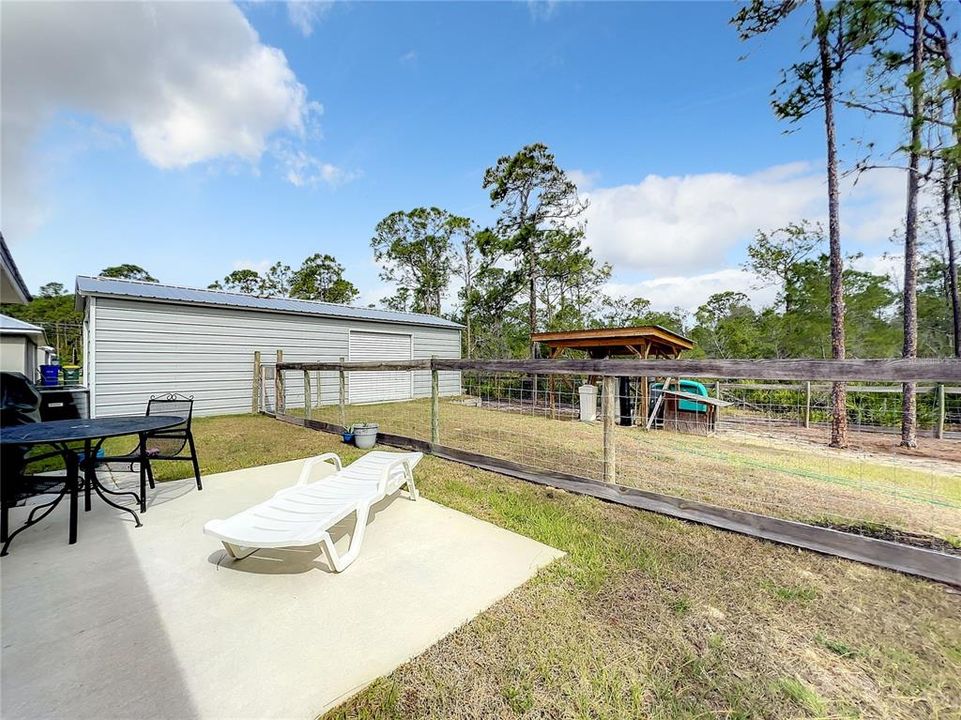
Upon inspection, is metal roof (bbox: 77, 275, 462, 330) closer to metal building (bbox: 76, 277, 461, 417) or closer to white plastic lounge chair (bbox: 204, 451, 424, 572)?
metal building (bbox: 76, 277, 461, 417)

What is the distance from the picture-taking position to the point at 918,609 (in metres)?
2.04

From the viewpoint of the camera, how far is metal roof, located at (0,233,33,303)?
13.3 ft

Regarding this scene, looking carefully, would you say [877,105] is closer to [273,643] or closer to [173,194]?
[273,643]

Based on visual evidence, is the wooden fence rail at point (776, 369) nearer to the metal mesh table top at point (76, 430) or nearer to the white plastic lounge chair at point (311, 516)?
the white plastic lounge chair at point (311, 516)

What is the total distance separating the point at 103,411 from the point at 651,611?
1022 cm

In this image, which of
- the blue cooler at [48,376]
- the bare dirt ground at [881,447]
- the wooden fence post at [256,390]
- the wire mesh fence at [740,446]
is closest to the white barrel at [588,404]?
the wire mesh fence at [740,446]

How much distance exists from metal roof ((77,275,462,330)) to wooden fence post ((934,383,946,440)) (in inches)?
504

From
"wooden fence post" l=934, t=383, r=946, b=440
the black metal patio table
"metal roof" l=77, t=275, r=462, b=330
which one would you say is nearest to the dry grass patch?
Answer: the black metal patio table

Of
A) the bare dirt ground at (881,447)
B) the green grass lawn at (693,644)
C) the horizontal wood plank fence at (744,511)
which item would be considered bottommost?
the bare dirt ground at (881,447)

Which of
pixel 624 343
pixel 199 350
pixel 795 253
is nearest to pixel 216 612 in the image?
pixel 199 350

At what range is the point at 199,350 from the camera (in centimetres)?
903

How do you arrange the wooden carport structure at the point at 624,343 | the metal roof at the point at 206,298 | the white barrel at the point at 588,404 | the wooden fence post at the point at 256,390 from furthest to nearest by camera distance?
the wooden fence post at the point at 256,390, the white barrel at the point at 588,404, the wooden carport structure at the point at 624,343, the metal roof at the point at 206,298

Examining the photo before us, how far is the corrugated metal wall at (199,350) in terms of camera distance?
7.86m

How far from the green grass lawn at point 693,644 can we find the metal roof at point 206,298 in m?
9.60
